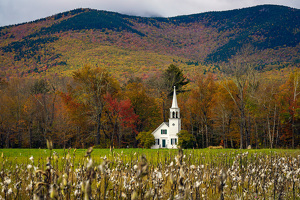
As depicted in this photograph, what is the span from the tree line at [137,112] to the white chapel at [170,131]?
2.79 meters

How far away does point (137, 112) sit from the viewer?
4038 cm

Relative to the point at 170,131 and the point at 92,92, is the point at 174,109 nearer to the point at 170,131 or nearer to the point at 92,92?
the point at 170,131

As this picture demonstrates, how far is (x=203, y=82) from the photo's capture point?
45469 millimetres

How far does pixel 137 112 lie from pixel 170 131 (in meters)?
6.33

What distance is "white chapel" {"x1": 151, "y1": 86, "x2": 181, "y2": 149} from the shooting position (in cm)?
3816

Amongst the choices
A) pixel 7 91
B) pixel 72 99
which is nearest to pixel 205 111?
pixel 72 99

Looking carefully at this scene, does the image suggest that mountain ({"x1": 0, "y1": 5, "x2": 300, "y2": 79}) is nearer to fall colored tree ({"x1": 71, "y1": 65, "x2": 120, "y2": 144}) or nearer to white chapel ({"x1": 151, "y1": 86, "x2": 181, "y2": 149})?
white chapel ({"x1": 151, "y1": 86, "x2": 181, "y2": 149})

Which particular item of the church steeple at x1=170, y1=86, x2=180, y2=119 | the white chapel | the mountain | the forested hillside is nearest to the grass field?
the forested hillside

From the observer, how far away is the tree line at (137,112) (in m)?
34.6

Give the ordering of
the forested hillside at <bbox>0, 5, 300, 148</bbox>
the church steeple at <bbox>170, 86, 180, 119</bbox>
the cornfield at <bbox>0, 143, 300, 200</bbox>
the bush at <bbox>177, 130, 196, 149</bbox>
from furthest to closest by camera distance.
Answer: the church steeple at <bbox>170, 86, 180, 119</bbox> < the bush at <bbox>177, 130, 196, 149</bbox> < the forested hillside at <bbox>0, 5, 300, 148</bbox> < the cornfield at <bbox>0, 143, 300, 200</bbox>

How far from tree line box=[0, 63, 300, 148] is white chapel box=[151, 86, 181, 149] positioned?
2789mm

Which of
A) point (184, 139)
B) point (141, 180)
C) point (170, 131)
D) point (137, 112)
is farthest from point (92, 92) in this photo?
point (141, 180)

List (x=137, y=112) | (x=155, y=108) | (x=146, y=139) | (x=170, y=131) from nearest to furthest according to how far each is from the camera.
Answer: (x=146, y=139) < (x=170, y=131) < (x=137, y=112) < (x=155, y=108)

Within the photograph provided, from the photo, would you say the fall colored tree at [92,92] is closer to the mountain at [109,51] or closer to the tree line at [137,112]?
the tree line at [137,112]
